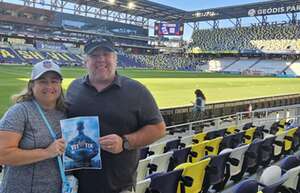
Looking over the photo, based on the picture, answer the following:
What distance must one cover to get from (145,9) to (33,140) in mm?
71085

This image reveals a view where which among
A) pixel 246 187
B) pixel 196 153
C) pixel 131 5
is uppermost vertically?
pixel 131 5

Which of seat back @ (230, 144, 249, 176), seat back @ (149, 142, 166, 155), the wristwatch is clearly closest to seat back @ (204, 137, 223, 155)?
seat back @ (230, 144, 249, 176)

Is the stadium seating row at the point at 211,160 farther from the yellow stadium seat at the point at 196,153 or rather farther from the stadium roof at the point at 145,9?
the stadium roof at the point at 145,9

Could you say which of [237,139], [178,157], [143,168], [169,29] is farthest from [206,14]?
[143,168]

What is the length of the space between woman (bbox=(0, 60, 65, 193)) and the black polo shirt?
0.20m

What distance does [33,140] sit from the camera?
2346 mm

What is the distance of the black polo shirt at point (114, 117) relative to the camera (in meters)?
2.56

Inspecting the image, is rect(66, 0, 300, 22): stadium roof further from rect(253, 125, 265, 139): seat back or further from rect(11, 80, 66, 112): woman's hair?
rect(11, 80, 66, 112): woman's hair

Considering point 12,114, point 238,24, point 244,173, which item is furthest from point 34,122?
point 238,24

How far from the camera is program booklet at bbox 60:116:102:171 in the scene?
243 centimetres

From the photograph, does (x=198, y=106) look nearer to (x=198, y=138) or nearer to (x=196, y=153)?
(x=198, y=138)

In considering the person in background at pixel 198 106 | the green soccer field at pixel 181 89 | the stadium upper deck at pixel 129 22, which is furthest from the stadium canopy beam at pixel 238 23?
the person in background at pixel 198 106

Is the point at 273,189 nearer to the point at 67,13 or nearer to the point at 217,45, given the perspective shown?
the point at 67,13

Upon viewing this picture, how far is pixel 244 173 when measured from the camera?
5.47 meters
